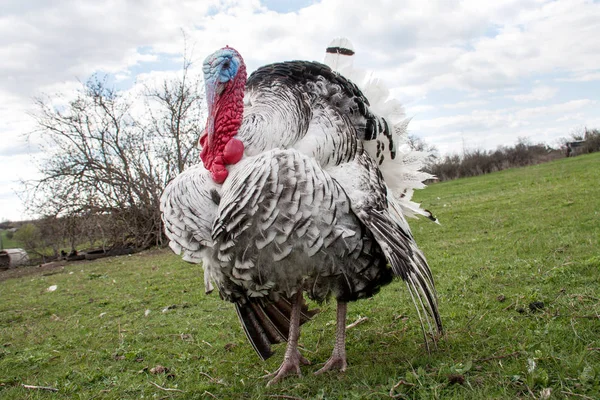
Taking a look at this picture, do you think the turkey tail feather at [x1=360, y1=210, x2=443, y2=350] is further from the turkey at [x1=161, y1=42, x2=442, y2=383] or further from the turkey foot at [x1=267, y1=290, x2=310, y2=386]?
the turkey foot at [x1=267, y1=290, x2=310, y2=386]

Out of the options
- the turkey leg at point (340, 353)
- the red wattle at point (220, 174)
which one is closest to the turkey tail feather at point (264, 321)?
the turkey leg at point (340, 353)

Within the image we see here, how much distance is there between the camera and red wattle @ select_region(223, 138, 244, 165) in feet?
12.1

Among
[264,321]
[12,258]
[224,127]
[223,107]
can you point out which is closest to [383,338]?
[264,321]

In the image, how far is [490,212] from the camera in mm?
12789

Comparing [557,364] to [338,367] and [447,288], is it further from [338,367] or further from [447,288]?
[447,288]

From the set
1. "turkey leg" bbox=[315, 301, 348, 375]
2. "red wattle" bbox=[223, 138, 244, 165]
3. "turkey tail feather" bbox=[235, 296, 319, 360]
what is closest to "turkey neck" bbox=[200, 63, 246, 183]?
"red wattle" bbox=[223, 138, 244, 165]

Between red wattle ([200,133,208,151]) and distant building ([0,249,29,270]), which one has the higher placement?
red wattle ([200,133,208,151])

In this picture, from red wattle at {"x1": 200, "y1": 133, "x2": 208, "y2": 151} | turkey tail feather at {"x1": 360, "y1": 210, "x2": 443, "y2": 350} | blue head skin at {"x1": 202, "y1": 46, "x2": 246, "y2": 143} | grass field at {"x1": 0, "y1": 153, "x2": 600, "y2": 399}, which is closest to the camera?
grass field at {"x1": 0, "y1": 153, "x2": 600, "y2": 399}

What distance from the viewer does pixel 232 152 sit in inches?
145

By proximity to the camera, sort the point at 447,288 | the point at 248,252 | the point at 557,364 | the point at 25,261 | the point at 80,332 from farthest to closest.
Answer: the point at 25,261, the point at 80,332, the point at 447,288, the point at 248,252, the point at 557,364

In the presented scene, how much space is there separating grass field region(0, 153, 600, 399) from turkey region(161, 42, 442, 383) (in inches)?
17.9

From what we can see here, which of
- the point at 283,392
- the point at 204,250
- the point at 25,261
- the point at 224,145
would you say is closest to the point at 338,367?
the point at 283,392

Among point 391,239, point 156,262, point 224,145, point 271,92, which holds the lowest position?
point 156,262

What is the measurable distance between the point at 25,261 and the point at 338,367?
17576mm
